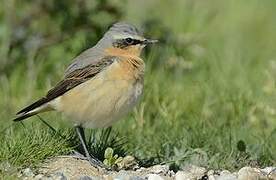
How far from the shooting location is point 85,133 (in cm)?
909

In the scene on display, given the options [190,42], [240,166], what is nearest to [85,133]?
[240,166]

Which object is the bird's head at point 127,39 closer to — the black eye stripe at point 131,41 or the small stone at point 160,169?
the black eye stripe at point 131,41

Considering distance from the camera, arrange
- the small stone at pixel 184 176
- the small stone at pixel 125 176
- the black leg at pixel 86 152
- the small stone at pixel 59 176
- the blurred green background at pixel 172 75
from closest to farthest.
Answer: the small stone at pixel 59 176 → the small stone at pixel 125 176 → the small stone at pixel 184 176 → the black leg at pixel 86 152 → the blurred green background at pixel 172 75

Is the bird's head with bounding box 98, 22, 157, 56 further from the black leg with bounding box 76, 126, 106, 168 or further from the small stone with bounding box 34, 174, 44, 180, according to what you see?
the small stone with bounding box 34, 174, 44, 180

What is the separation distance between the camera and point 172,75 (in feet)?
37.5

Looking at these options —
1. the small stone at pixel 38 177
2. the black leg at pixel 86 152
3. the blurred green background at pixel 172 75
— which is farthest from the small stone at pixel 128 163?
the small stone at pixel 38 177

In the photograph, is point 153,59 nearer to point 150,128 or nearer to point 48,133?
point 150,128

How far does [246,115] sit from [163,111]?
0.89 metres

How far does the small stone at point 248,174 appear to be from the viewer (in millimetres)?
7520

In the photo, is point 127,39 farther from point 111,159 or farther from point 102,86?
point 111,159

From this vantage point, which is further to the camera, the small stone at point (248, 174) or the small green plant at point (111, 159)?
the small green plant at point (111, 159)

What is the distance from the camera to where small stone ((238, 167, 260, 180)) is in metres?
7.52

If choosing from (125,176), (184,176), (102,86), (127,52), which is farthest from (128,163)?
(127,52)

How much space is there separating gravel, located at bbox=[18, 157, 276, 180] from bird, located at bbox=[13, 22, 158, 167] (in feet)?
0.80
